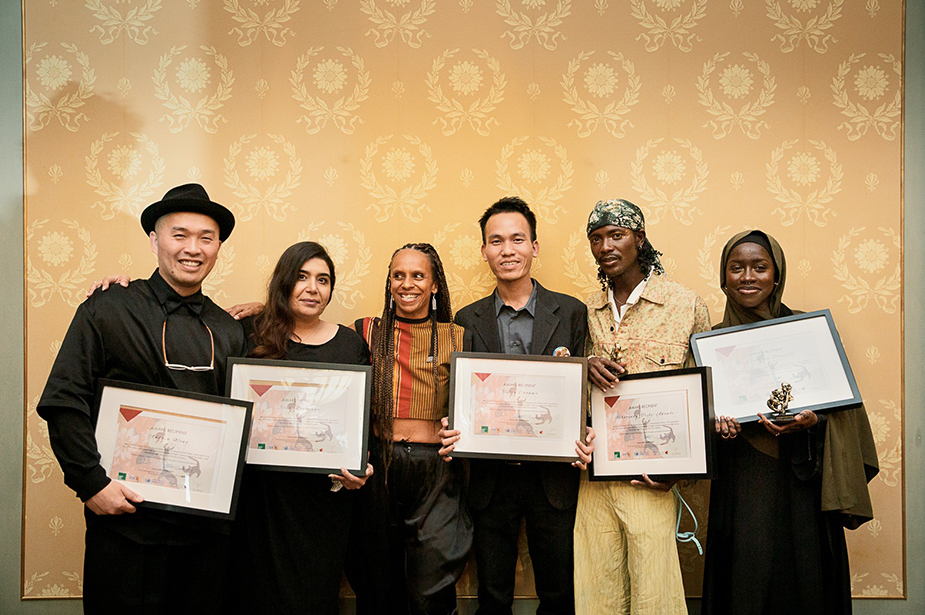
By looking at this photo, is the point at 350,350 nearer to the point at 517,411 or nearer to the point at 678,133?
the point at 517,411

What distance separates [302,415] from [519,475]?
3.17 ft

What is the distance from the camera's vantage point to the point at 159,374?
7.68 feet

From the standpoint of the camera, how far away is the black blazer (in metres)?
2.71

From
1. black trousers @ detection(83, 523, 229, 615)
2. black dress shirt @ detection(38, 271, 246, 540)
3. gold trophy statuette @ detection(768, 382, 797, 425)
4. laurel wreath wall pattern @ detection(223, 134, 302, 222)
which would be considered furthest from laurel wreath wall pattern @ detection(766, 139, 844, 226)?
black trousers @ detection(83, 523, 229, 615)

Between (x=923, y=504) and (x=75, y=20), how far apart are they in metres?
5.09

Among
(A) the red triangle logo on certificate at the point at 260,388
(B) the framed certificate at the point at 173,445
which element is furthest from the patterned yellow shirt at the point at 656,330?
(B) the framed certificate at the point at 173,445

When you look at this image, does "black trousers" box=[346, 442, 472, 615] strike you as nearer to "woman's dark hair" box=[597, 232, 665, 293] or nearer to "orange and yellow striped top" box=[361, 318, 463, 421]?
"orange and yellow striped top" box=[361, 318, 463, 421]

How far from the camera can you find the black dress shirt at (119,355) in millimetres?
2172

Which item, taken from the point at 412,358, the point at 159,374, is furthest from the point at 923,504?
the point at 159,374

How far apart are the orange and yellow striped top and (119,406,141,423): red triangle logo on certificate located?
976 millimetres

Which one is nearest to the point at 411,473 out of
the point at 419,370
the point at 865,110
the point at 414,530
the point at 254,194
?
the point at 414,530

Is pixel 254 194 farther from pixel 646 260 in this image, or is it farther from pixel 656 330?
pixel 656 330

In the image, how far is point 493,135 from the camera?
11.0 feet

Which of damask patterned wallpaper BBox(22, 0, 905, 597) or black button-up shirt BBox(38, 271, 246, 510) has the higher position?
damask patterned wallpaper BBox(22, 0, 905, 597)
